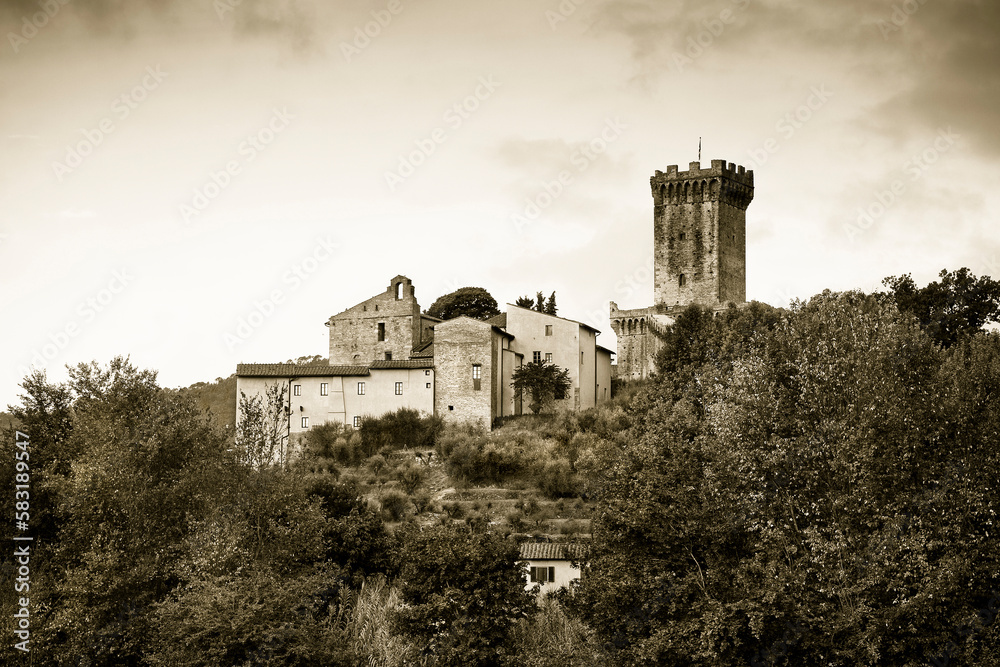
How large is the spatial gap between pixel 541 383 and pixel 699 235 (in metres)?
21.0

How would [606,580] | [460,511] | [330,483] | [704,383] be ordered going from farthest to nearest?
[460,511] < [330,483] < [704,383] < [606,580]

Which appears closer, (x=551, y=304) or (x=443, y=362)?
(x=443, y=362)

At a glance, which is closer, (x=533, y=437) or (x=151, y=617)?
(x=151, y=617)

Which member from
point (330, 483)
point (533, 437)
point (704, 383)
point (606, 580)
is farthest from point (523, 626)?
point (533, 437)

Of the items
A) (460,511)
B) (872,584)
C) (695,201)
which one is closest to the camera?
(872,584)

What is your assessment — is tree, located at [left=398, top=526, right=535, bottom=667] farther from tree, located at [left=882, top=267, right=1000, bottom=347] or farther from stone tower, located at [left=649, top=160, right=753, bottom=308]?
stone tower, located at [left=649, top=160, right=753, bottom=308]

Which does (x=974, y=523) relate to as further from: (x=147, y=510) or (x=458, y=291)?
(x=458, y=291)

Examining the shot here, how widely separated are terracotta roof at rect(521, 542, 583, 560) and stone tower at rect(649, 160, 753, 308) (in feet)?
119

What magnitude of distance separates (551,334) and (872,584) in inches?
1431

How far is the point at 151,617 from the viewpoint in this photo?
2673 cm

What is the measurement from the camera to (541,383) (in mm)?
56406

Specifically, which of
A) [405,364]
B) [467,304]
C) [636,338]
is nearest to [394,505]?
[405,364]

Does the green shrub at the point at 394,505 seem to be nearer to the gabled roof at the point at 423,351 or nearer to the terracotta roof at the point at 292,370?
the terracotta roof at the point at 292,370

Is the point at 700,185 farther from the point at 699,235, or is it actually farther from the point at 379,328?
the point at 379,328
